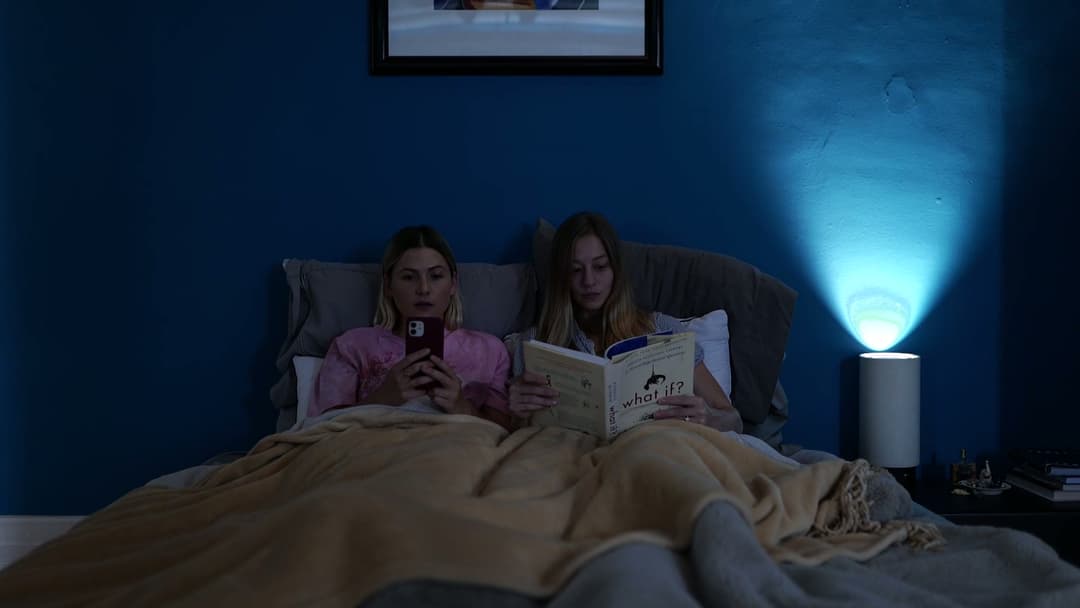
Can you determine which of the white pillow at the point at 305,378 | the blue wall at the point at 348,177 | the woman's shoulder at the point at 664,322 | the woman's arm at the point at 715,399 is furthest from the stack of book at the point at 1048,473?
the white pillow at the point at 305,378

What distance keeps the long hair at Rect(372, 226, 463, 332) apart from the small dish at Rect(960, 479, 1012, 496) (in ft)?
4.50

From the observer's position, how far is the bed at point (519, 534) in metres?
1.04

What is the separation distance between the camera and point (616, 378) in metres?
1.80

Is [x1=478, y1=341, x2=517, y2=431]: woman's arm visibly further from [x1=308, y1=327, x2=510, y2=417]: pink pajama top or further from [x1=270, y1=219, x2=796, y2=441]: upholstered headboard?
[x1=270, y1=219, x2=796, y2=441]: upholstered headboard

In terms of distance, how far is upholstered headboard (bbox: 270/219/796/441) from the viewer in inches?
88.9

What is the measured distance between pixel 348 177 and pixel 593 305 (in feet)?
2.82

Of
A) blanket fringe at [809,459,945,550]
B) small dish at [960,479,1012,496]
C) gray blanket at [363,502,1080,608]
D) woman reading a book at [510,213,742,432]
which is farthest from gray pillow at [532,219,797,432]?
gray blanket at [363,502,1080,608]

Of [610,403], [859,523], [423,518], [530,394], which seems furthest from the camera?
[530,394]

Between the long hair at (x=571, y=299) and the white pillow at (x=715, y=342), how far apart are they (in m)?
0.12

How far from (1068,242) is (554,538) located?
202 cm

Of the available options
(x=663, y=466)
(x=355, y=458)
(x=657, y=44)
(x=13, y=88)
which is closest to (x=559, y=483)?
(x=663, y=466)

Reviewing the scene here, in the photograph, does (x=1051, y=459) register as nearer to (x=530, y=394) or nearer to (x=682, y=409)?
(x=682, y=409)

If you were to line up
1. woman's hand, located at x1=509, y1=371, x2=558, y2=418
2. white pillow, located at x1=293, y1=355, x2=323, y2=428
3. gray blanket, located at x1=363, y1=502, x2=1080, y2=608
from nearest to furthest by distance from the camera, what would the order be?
1. gray blanket, located at x1=363, y1=502, x2=1080, y2=608
2. woman's hand, located at x1=509, y1=371, x2=558, y2=418
3. white pillow, located at x1=293, y1=355, x2=323, y2=428

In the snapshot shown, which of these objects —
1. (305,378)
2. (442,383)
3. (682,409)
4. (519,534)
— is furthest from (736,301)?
(519,534)
